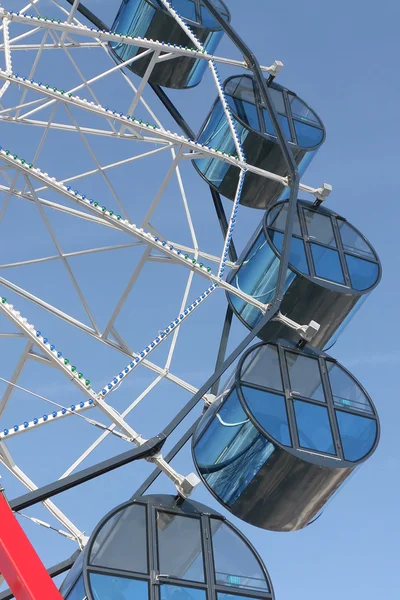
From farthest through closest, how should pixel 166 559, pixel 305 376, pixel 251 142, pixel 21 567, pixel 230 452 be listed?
1. pixel 251 142
2. pixel 305 376
3. pixel 230 452
4. pixel 166 559
5. pixel 21 567

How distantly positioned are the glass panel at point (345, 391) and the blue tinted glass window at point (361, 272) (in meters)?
1.69

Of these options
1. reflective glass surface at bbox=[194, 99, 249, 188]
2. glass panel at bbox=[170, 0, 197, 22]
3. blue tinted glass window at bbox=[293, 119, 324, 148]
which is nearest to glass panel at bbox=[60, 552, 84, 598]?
reflective glass surface at bbox=[194, 99, 249, 188]

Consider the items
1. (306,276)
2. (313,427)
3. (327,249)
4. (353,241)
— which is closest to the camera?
(313,427)

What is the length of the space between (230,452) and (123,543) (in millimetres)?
2044

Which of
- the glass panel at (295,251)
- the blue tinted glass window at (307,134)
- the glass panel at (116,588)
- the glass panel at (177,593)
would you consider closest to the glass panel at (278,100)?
the blue tinted glass window at (307,134)

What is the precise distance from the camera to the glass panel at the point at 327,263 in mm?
14157

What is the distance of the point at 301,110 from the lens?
18.3 meters

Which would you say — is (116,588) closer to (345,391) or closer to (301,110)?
(345,391)

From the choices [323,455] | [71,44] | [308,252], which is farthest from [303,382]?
[71,44]

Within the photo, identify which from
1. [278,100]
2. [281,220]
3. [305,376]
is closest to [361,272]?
[281,220]

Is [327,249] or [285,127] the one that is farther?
[285,127]

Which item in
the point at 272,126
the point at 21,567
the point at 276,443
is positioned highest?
the point at 272,126

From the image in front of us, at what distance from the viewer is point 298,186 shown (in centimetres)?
1483

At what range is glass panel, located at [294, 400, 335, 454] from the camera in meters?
11.4
